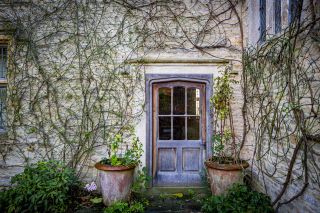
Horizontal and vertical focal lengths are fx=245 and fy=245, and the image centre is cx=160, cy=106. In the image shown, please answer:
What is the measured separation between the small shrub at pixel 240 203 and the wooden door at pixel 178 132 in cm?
137

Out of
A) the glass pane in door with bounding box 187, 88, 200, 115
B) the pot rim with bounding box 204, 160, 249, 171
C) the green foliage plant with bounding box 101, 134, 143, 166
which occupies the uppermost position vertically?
the glass pane in door with bounding box 187, 88, 200, 115

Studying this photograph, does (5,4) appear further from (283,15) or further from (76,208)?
(283,15)

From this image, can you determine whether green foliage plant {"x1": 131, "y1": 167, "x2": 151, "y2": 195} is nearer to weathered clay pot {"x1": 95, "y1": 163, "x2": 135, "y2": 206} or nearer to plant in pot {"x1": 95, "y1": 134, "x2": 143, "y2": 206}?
plant in pot {"x1": 95, "y1": 134, "x2": 143, "y2": 206}

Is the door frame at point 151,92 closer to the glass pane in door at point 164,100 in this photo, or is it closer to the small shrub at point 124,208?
the glass pane in door at point 164,100

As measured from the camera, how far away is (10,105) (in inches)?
187

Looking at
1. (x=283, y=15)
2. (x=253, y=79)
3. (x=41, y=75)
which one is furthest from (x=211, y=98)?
(x=41, y=75)

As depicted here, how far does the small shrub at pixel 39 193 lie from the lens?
367 centimetres

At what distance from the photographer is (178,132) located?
494 cm

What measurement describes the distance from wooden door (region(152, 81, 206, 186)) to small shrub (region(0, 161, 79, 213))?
173 centimetres

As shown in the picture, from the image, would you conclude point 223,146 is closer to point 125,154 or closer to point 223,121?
point 223,121

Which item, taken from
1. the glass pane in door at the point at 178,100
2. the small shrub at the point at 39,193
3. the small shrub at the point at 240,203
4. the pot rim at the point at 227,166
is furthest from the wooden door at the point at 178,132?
the small shrub at the point at 39,193

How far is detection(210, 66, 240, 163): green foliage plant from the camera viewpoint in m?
4.53

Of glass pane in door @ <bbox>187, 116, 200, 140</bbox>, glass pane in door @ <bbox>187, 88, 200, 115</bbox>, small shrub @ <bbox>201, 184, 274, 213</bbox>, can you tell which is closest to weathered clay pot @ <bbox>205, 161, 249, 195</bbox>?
small shrub @ <bbox>201, 184, 274, 213</bbox>

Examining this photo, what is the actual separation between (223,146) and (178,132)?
0.93 metres
